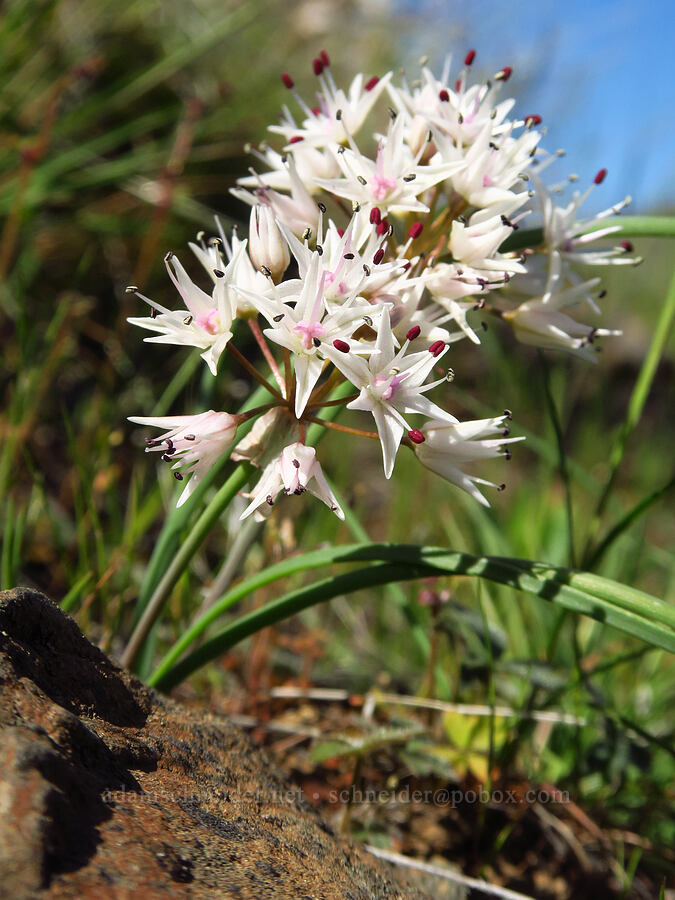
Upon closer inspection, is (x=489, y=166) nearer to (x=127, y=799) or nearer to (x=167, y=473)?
(x=127, y=799)

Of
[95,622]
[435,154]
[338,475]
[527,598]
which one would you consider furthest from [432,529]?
[435,154]

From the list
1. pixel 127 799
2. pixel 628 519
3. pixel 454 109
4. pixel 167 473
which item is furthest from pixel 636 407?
pixel 167 473

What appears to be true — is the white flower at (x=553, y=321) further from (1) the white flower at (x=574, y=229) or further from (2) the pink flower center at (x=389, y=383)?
(2) the pink flower center at (x=389, y=383)

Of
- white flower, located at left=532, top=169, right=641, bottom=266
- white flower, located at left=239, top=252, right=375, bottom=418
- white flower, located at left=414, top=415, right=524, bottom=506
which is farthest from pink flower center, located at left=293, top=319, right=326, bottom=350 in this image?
white flower, located at left=532, top=169, right=641, bottom=266

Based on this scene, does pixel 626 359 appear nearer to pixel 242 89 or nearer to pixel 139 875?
pixel 242 89

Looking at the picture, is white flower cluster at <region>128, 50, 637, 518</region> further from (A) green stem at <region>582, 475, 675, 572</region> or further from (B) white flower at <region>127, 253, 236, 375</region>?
(A) green stem at <region>582, 475, 675, 572</region>
